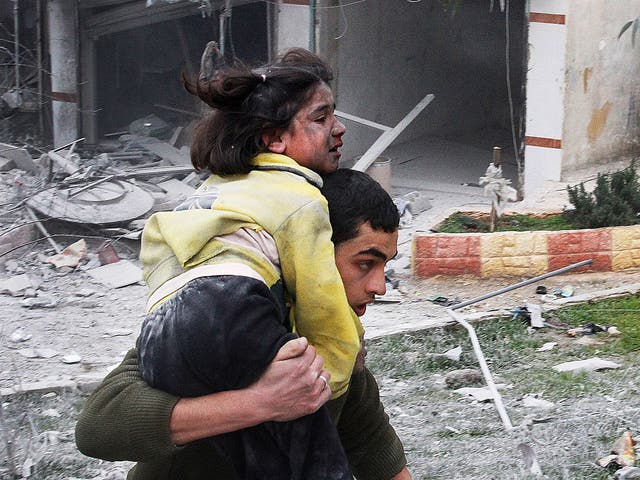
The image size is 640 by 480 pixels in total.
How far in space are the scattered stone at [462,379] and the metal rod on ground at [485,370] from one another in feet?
0.14

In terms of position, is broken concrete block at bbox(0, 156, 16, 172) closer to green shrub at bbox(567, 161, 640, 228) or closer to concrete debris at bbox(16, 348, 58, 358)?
concrete debris at bbox(16, 348, 58, 358)

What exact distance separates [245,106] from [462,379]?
3796mm

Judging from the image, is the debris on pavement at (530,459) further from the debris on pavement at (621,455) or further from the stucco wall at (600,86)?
the stucco wall at (600,86)

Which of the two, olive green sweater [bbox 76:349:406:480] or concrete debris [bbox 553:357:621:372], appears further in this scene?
concrete debris [bbox 553:357:621:372]

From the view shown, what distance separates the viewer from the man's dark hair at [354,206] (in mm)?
2066

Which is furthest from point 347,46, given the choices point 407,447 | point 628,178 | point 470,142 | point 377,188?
point 377,188

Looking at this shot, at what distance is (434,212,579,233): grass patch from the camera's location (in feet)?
27.1

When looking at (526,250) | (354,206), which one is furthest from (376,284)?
(526,250)

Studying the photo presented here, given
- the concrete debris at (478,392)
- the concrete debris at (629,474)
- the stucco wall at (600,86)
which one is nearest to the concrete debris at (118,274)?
the concrete debris at (478,392)

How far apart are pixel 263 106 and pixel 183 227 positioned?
12.5 inches

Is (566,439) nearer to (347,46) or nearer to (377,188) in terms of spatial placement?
(377,188)

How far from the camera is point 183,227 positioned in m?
1.93

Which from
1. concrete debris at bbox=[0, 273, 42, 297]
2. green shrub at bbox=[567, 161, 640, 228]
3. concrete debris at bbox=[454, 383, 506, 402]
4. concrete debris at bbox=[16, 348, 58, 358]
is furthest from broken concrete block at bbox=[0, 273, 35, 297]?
green shrub at bbox=[567, 161, 640, 228]

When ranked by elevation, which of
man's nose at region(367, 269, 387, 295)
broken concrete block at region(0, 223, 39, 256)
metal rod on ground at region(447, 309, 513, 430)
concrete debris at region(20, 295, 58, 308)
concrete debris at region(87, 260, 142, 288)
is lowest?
concrete debris at region(20, 295, 58, 308)
